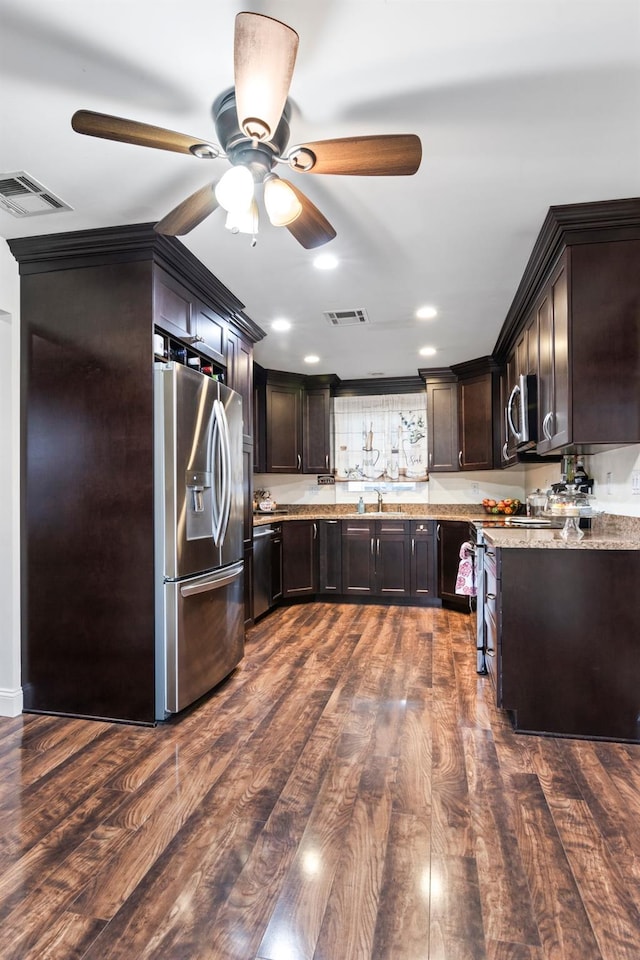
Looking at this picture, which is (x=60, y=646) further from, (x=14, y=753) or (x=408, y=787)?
(x=408, y=787)

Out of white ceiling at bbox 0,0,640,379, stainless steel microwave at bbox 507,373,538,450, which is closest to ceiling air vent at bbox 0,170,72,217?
white ceiling at bbox 0,0,640,379

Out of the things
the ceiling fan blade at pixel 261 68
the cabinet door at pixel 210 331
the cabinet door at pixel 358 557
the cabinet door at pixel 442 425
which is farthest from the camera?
the cabinet door at pixel 442 425

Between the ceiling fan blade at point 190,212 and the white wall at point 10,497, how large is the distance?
1.25 metres

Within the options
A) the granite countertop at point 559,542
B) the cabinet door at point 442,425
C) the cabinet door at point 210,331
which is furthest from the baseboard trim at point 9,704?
the cabinet door at point 442,425

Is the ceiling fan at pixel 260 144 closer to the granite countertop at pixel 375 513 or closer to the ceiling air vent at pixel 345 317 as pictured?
the ceiling air vent at pixel 345 317

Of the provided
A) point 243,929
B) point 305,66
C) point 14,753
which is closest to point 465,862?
point 243,929

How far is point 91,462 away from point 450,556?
3678 mm

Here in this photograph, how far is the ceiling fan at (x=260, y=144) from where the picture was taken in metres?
1.36

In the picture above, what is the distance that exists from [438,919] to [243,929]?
1.70 ft

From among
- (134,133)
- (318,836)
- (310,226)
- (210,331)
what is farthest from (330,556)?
(134,133)

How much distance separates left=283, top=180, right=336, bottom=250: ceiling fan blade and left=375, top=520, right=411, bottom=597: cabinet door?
376cm

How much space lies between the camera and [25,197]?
2.39 meters

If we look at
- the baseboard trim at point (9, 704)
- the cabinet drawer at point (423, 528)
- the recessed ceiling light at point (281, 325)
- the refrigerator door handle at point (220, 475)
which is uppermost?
the recessed ceiling light at point (281, 325)

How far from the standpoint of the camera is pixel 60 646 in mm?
2832
